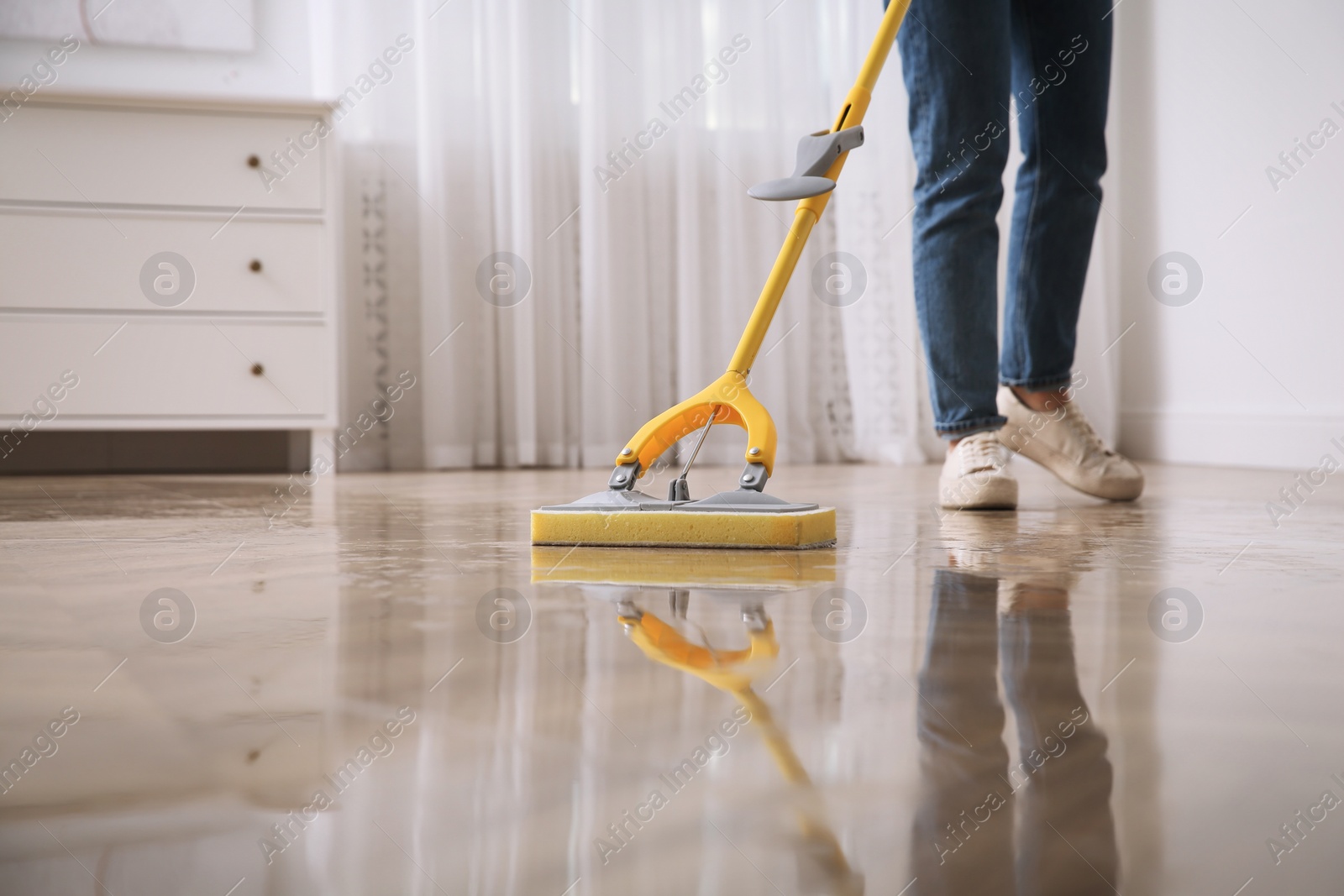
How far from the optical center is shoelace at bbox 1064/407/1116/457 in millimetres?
1335

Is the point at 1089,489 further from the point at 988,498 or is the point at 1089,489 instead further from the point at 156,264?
the point at 156,264

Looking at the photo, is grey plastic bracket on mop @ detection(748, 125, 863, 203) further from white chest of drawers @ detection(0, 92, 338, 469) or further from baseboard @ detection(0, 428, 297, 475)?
baseboard @ detection(0, 428, 297, 475)

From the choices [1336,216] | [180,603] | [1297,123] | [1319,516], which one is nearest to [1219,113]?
[1297,123]

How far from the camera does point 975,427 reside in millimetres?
1229

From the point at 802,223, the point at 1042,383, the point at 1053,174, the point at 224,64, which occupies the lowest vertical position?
the point at 1042,383

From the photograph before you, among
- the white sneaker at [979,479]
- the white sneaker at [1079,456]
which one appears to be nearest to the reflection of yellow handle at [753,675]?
the white sneaker at [979,479]

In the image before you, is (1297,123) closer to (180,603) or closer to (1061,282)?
(1061,282)

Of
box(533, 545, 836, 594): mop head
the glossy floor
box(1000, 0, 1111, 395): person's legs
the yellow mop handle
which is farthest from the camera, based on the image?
box(1000, 0, 1111, 395): person's legs

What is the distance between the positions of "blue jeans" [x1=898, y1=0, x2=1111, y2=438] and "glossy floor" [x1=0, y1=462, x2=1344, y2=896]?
1.85ft

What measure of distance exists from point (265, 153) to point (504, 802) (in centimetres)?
201

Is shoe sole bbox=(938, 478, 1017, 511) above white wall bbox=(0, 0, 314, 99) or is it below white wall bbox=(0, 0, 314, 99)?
below

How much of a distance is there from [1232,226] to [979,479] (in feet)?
4.88

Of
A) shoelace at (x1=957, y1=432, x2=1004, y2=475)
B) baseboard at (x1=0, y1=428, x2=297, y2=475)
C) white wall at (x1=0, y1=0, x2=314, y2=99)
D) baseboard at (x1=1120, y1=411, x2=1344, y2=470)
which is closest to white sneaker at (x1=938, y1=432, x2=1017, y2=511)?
shoelace at (x1=957, y1=432, x2=1004, y2=475)

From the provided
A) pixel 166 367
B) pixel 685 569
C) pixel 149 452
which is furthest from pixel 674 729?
pixel 149 452
